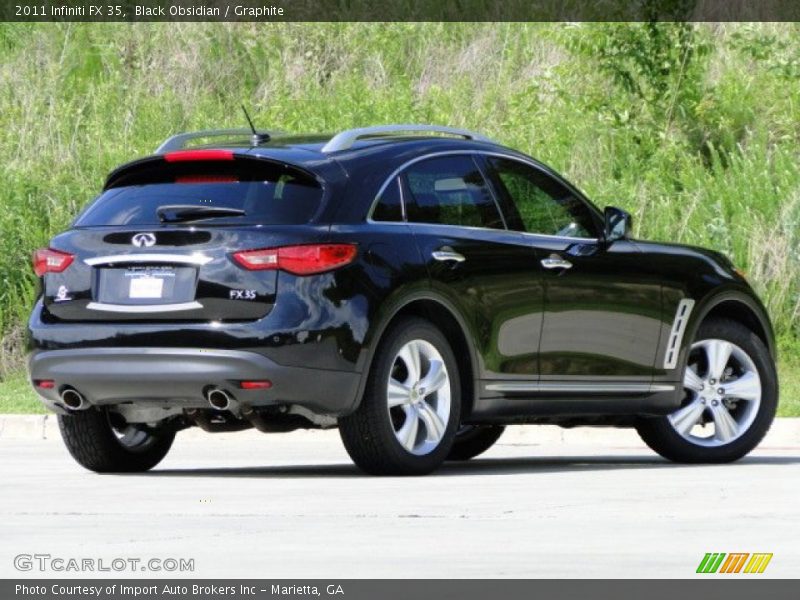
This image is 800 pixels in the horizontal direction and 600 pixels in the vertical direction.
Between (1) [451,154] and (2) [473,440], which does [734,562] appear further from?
(2) [473,440]

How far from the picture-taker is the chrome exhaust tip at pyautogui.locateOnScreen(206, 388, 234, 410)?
11.1 meters

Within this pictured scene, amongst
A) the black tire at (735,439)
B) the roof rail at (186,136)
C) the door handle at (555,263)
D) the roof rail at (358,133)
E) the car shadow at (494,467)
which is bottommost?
the car shadow at (494,467)

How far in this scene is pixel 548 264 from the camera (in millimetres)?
12336

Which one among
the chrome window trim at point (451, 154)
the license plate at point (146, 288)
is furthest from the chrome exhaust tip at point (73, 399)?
the chrome window trim at point (451, 154)

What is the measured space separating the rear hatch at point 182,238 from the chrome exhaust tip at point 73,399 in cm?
39

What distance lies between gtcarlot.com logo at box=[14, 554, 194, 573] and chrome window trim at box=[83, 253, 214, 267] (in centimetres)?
318

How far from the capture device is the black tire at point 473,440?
13.8 meters

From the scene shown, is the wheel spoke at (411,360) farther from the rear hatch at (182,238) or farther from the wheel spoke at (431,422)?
the rear hatch at (182,238)

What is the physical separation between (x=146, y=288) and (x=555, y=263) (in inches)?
98.0

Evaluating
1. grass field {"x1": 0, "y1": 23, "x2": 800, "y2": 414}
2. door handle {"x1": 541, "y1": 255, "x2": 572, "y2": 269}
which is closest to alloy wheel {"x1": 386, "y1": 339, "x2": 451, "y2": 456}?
door handle {"x1": 541, "y1": 255, "x2": 572, "y2": 269}

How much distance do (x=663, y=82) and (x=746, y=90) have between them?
1738mm

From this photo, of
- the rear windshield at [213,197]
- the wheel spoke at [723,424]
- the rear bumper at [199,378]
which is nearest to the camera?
the rear bumper at [199,378]
